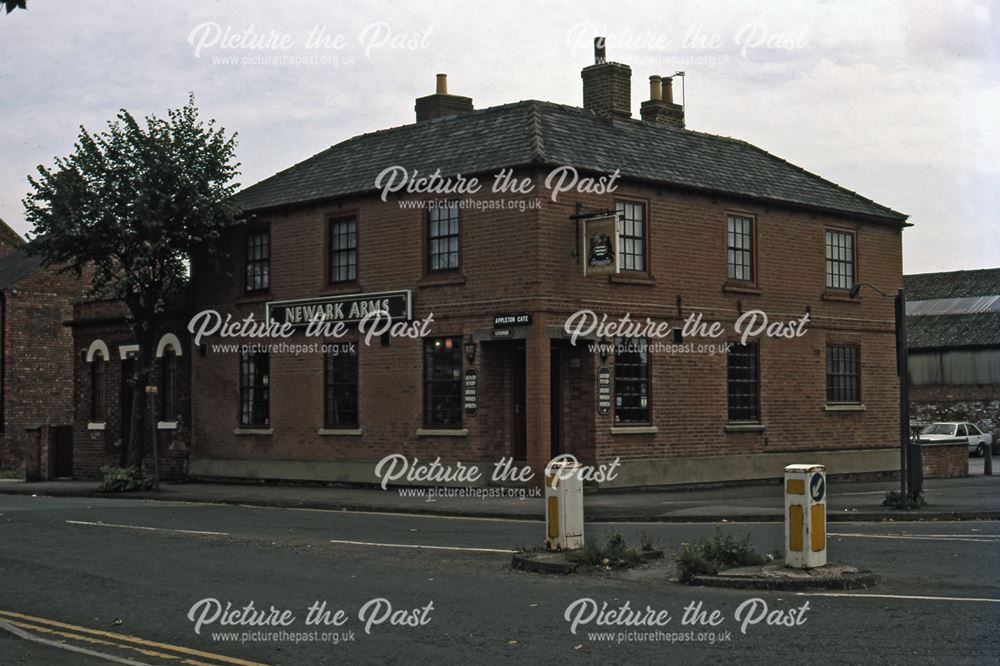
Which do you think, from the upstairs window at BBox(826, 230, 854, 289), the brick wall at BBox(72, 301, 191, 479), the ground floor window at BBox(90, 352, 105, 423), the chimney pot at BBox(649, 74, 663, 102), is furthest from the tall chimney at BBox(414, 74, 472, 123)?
the ground floor window at BBox(90, 352, 105, 423)

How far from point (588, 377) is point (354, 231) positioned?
702cm

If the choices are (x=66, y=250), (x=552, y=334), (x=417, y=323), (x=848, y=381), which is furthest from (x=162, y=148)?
(x=848, y=381)

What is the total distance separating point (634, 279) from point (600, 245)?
7.34 ft

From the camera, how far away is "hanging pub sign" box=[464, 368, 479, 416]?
26.3 m

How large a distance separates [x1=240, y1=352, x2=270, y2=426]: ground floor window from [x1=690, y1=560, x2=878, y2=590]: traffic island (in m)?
20.2

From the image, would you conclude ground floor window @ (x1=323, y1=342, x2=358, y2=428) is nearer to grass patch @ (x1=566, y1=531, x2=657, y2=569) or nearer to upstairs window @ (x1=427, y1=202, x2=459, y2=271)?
upstairs window @ (x1=427, y1=202, x2=459, y2=271)

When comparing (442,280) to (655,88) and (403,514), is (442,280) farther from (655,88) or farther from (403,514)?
(655,88)

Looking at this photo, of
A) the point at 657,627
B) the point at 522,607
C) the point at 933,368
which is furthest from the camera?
the point at 933,368

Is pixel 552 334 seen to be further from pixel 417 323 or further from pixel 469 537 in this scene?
pixel 469 537

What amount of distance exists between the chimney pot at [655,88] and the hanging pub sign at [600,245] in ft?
32.7

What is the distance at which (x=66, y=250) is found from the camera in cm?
2908

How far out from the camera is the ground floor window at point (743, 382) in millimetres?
29219

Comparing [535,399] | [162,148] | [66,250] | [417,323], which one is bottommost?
[535,399]

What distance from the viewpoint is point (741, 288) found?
29.3m
